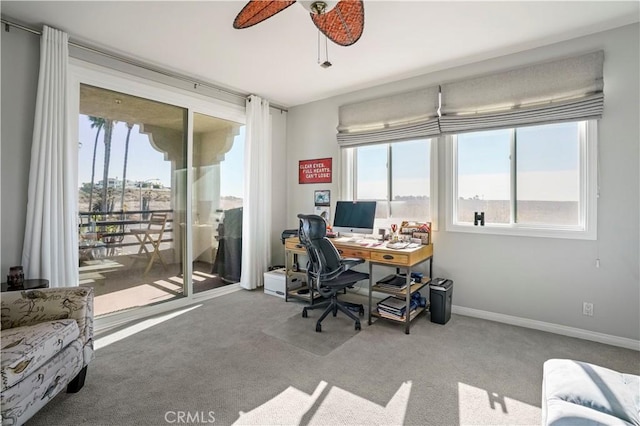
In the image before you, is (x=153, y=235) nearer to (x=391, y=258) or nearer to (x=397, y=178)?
(x=391, y=258)

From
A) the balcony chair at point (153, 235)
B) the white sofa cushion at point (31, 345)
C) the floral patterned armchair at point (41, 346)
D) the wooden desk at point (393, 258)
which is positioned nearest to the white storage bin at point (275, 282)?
the wooden desk at point (393, 258)

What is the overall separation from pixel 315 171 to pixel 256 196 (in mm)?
936

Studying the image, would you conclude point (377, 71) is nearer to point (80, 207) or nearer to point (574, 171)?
point (574, 171)

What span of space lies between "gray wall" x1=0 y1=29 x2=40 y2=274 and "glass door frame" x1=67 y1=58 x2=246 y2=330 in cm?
27

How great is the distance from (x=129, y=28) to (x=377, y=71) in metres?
2.44

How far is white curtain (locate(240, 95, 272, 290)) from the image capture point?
4.28 metres

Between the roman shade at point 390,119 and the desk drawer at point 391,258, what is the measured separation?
1.46 metres

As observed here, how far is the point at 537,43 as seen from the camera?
289 cm

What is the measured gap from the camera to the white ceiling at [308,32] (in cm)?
237

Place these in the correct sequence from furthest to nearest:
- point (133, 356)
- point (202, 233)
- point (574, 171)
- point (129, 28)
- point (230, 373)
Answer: point (202, 233), point (574, 171), point (129, 28), point (133, 356), point (230, 373)

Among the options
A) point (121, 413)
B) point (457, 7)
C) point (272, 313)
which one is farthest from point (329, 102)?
point (121, 413)

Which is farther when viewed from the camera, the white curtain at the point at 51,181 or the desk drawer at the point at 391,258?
the desk drawer at the point at 391,258

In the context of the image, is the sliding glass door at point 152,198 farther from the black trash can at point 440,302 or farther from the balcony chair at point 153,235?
the black trash can at point 440,302

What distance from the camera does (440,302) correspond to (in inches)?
122
